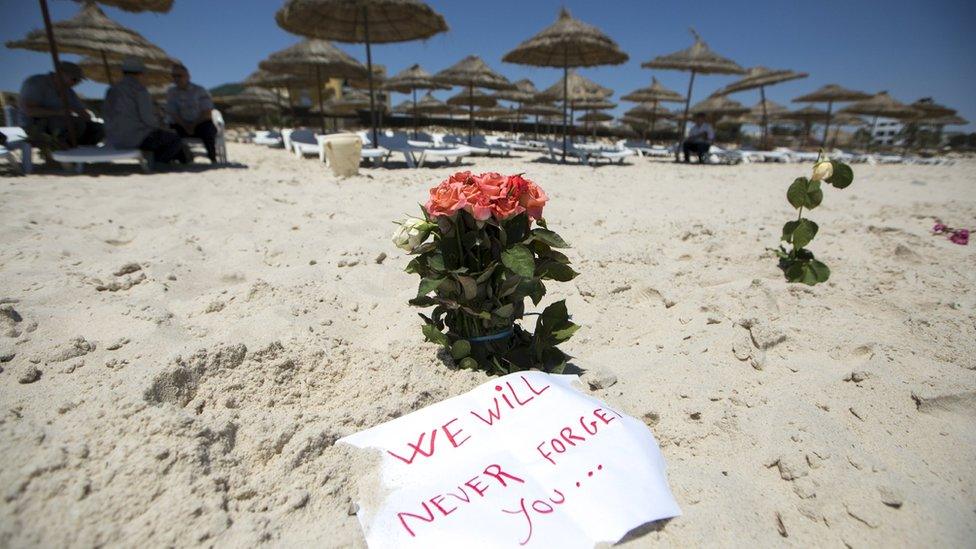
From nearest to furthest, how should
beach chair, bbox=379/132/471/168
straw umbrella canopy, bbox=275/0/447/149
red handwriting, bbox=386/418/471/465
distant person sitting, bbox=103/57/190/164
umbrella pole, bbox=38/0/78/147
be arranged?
red handwriting, bbox=386/418/471/465 < umbrella pole, bbox=38/0/78/147 < distant person sitting, bbox=103/57/190/164 < straw umbrella canopy, bbox=275/0/447/149 < beach chair, bbox=379/132/471/168

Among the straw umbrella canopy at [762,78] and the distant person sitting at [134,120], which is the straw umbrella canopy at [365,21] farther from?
the straw umbrella canopy at [762,78]

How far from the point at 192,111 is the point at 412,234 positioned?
240 inches

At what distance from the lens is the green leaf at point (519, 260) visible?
44.8 inches

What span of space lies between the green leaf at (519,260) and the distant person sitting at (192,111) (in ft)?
20.1

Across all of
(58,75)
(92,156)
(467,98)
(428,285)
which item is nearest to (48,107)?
(58,75)

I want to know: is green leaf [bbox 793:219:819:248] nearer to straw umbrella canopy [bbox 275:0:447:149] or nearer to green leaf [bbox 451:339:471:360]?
green leaf [bbox 451:339:471:360]

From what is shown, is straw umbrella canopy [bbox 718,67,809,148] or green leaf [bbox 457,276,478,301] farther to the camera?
straw umbrella canopy [bbox 718,67,809,148]

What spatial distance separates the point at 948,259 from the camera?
2.42 meters

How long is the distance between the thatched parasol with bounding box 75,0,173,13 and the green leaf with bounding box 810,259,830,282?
737cm

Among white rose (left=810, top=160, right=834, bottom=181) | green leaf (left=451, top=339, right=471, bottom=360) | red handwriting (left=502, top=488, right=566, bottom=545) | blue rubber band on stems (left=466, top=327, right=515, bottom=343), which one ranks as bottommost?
red handwriting (left=502, top=488, right=566, bottom=545)

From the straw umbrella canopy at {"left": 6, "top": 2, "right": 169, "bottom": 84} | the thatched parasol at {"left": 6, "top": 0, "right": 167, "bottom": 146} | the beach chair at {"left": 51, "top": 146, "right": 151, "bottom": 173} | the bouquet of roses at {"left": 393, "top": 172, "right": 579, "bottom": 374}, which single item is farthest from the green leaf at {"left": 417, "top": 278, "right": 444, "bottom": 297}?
the straw umbrella canopy at {"left": 6, "top": 2, "right": 169, "bottom": 84}

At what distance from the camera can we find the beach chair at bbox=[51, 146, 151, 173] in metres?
4.41

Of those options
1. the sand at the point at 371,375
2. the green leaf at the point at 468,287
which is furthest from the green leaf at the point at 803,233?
the green leaf at the point at 468,287

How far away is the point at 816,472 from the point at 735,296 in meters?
1.09
